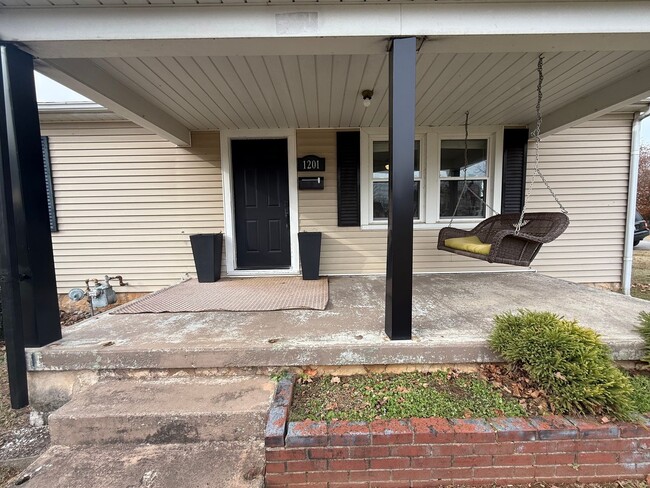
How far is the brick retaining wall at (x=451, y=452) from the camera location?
1.35 m

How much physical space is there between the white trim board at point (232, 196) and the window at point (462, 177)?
2.06m

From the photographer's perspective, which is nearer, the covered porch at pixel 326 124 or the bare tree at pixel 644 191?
the covered porch at pixel 326 124

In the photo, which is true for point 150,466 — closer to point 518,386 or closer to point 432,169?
point 518,386

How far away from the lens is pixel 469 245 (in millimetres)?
2939

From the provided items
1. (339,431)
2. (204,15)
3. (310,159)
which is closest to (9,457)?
(339,431)

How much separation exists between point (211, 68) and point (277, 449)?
2.73 meters

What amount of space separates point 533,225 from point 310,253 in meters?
2.50

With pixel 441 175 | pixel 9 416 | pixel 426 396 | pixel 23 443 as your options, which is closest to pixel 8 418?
pixel 9 416

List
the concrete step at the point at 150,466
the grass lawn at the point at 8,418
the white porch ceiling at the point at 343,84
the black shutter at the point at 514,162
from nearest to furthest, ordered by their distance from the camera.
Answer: the concrete step at the point at 150,466
the grass lawn at the point at 8,418
the white porch ceiling at the point at 343,84
the black shutter at the point at 514,162

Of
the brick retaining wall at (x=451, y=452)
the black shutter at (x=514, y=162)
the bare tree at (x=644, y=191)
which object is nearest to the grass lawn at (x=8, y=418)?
the brick retaining wall at (x=451, y=452)

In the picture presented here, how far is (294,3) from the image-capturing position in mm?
1723

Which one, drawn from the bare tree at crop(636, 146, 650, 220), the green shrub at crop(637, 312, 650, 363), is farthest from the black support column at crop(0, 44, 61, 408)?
the bare tree at crop(636, 146, 650, 220)

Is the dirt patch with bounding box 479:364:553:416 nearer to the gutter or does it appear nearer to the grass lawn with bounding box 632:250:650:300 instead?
the gutter

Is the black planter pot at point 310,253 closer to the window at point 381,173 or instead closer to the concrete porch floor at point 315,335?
the window at point 381,173
